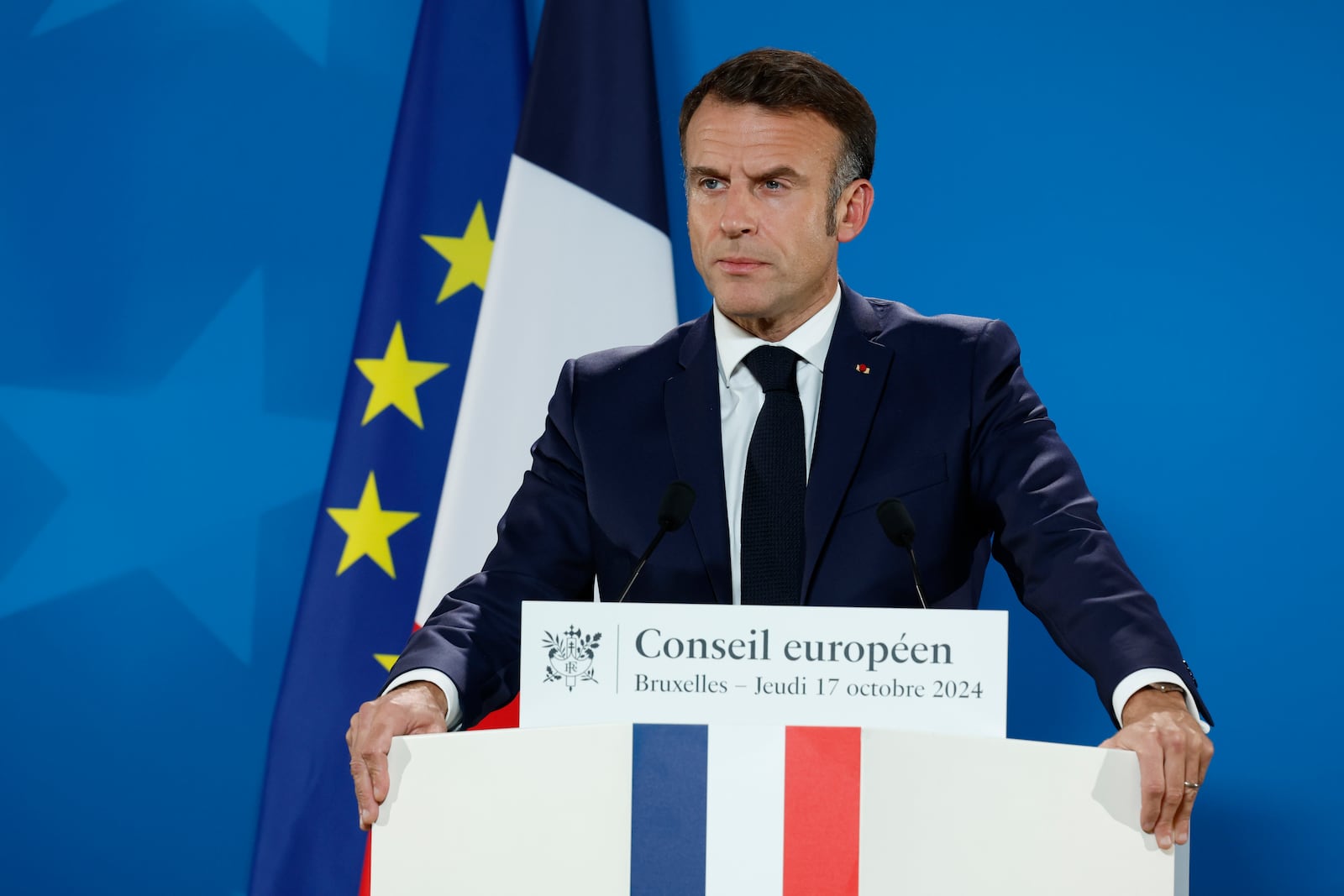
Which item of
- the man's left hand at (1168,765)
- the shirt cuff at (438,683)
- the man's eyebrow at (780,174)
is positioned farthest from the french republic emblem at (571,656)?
the man's eyebrow at (780,174)

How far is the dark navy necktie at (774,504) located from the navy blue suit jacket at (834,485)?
24mm

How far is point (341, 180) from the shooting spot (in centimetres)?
308

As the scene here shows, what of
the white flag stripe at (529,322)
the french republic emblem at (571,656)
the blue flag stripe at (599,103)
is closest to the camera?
the french republic emblem at (571,656)

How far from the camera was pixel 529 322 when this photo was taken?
261cm

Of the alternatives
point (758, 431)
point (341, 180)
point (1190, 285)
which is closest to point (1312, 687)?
point (1190, 285)

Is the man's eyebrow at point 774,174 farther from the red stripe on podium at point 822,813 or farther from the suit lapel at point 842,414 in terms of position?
the red stripe on podium at point 822,813

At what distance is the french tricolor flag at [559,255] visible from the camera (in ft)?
8.43

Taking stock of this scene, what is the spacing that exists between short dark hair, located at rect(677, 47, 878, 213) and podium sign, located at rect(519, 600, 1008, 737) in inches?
36.3

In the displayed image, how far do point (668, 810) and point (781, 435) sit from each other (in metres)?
0.73

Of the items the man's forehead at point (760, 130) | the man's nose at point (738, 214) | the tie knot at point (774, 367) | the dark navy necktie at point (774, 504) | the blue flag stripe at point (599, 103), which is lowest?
the dark navy necktie at point (774, 504)

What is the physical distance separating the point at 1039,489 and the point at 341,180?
205 centimetres

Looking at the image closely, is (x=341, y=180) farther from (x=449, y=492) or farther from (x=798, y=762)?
(x=798, y=762)

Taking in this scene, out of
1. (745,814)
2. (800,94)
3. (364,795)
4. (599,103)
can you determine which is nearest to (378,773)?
(364,795)

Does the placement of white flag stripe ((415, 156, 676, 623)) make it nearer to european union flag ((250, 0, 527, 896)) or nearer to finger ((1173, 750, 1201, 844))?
european union flag ((250, 0, 527, 896))
